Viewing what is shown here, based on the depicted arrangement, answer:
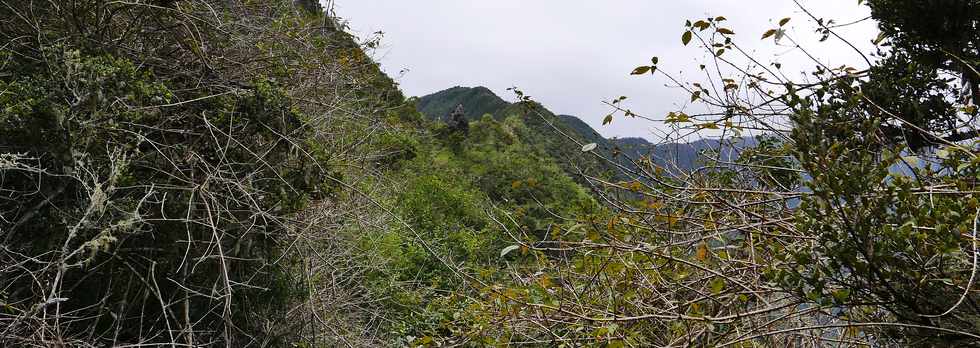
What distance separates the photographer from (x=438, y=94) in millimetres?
38125

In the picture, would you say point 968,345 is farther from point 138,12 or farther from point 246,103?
point 138,12

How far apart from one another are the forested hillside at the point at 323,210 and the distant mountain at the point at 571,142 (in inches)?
1.5

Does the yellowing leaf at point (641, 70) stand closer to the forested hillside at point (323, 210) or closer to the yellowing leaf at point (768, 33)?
the forested hillside at point (323, 210)

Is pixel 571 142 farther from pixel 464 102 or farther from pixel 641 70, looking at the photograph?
pixel 464 102

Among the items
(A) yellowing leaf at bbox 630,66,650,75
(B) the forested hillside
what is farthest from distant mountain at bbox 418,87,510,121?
(A) yellowing leaf at bbox 630,66,650,75

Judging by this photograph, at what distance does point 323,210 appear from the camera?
11.5 ft

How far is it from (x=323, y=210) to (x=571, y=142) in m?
1.65

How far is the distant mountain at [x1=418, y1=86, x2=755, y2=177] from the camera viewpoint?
9.35ft

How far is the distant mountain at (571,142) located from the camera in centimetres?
285

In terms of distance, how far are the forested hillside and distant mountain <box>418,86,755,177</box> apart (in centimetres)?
4

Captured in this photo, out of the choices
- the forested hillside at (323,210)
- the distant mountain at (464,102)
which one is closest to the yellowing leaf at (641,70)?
the forested hillside at (323,210)

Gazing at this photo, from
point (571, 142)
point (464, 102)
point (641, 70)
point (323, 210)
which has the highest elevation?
point (464, 102)

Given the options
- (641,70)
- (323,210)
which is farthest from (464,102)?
(641,70)

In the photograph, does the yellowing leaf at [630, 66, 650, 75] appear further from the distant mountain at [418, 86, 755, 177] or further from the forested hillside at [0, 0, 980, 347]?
the distant mountain at [418, 86, 755, 177]
